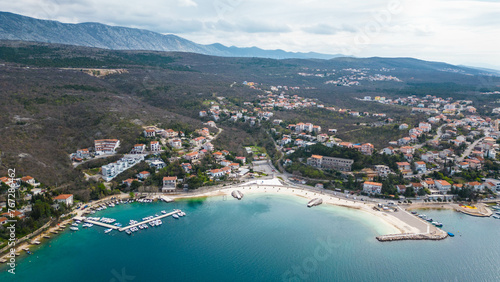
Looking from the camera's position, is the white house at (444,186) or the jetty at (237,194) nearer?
the jetty at (237,194)

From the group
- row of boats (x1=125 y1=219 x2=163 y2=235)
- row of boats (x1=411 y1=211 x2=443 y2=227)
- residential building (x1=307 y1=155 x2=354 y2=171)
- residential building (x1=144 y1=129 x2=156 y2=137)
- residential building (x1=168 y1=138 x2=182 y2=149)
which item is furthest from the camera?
residential building (x1=144 y1=129 x2=156 y2=137)

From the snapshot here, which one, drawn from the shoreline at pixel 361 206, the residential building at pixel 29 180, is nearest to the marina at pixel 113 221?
the shoreline at pixel 361 206

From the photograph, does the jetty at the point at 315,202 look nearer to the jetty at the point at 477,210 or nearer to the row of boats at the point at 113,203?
the jetty at the point at 477,210

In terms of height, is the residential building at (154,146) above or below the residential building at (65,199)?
above

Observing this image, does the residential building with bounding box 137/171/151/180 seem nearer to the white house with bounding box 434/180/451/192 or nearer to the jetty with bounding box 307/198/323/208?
the jetty with bounding box 307/198/323/208

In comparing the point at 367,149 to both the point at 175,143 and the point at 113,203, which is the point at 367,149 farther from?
the point at 113,203

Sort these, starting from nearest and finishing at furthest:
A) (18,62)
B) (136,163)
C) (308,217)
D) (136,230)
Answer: (136,230), (308,217), (136,163), (18,62)

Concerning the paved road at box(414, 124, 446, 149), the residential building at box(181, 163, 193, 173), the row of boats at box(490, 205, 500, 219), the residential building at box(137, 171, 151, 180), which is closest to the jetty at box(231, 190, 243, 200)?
the residential building at box(181, 163, 193, 173)

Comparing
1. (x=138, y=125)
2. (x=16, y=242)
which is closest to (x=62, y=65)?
(x=138, y=125)

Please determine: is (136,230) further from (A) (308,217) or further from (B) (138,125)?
(B) (138,125)

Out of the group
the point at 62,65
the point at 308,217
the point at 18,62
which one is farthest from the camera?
the point at 62,65

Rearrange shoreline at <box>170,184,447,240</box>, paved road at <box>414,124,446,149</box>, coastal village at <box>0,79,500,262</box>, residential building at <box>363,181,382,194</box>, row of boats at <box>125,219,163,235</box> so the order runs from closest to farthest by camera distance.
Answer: row of boats at <box>125,219,163,235</box>
shoreline at <box>170,184,447,240</box>
coastal village at <box>0,79,500,262</box>
residential building at <box>363,181,382,194</box>
paved road at <box>414,124,446,149</box>
